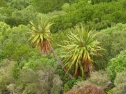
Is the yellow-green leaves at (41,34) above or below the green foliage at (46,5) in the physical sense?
below

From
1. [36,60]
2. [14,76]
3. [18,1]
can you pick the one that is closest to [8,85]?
[14,76]

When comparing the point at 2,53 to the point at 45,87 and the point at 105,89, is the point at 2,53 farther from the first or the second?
the point at 105,89

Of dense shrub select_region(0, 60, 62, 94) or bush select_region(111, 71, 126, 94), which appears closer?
bush select_region(111, 71, 126, 94)

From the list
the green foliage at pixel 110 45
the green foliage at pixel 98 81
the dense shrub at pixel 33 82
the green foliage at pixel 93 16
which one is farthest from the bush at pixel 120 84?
the green foliage at pixel 93 16

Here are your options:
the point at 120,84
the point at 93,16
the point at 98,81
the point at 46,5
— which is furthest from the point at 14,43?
the point at 46,5

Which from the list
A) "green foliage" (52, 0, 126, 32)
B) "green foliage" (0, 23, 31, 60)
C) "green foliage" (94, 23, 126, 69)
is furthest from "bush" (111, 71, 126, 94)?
"green foliage" (52, 0, 126, 32)

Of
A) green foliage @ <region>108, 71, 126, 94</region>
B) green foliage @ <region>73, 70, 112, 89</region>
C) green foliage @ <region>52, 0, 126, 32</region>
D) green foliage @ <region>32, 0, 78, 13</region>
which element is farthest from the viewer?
green foliage @ <region>32, 0, 78, 13</region>

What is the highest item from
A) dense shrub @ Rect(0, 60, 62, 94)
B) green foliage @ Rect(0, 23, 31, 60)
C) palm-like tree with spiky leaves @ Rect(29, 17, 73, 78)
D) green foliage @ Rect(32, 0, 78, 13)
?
green foliage @ Rect(32, 0, 78, 13)

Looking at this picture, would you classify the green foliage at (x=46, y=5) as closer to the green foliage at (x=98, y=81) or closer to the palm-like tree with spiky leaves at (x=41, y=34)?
the palm-like tree with spiky leaves at (x=41, y=34)

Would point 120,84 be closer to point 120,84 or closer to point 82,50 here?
point 120,84

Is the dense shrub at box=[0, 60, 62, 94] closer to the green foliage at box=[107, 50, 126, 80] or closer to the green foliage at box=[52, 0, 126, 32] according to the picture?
the green foliage at box=[107, 50, 126, 80]

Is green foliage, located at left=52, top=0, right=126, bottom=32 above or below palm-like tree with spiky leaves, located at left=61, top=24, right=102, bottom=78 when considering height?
above
